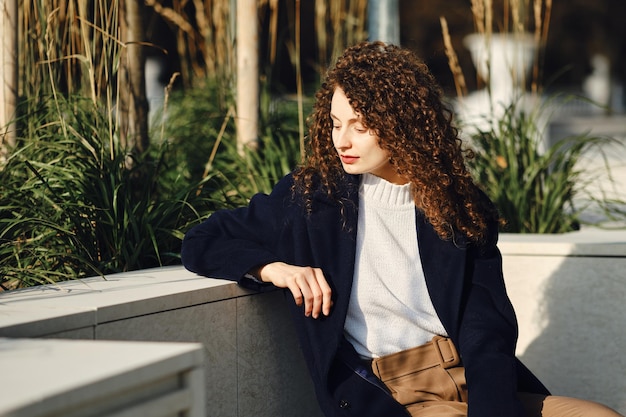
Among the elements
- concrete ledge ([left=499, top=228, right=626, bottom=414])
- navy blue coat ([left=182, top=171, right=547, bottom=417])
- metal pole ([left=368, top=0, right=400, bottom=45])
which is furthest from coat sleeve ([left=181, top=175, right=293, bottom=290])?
metal pole ([left=368, top=0, right=400, bottom=45])

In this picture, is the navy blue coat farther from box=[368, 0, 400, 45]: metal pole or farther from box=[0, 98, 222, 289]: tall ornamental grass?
box=[368, 0, 400, 45]: metal pole

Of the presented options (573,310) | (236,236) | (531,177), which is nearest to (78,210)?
(236,236)

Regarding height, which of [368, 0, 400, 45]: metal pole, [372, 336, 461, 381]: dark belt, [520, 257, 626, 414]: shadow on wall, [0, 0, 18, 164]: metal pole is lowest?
[520, 257, 626, 414]: shadow on wall

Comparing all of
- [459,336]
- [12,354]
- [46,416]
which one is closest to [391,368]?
[459,336]

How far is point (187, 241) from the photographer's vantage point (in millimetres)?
2977

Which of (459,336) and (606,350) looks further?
(606,350)

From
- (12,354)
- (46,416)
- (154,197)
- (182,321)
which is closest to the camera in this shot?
(46,416)

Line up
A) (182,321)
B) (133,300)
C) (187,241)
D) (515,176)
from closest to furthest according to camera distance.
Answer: (133,300), (182,321), (187,241), (515,176)

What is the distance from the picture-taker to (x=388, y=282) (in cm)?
285

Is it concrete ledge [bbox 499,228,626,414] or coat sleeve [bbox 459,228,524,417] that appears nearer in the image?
coat sleeve [bbox 459,228,524,417]

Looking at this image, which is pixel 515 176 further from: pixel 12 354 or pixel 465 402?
pixel 12 354

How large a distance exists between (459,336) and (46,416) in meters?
1.50

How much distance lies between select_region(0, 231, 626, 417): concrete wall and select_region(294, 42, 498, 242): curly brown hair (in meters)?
0.41

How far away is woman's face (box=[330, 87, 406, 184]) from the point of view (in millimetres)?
2822
